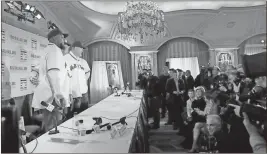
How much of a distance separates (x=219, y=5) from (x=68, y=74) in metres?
1.00

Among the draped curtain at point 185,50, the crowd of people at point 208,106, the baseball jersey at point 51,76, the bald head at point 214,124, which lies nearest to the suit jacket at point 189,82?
the crowd of people at point 208,106

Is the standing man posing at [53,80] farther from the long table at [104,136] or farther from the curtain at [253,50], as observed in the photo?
the curtain at [253,50]

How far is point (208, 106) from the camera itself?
1.24m

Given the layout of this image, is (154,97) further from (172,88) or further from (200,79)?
(200,79)

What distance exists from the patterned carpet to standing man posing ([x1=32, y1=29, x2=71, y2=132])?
1.92 feet

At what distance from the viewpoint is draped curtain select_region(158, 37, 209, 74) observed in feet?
4.19

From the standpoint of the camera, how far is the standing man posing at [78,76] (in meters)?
1.31

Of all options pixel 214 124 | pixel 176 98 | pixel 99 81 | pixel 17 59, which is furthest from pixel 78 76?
pixel 214 124

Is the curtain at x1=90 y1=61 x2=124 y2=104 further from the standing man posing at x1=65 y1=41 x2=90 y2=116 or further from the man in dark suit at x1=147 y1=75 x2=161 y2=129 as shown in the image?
the man in dark suit at x1=147 y1=75 x2=161 y2=129

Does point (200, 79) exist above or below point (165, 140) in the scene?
above

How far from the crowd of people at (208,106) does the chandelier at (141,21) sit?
22 cm

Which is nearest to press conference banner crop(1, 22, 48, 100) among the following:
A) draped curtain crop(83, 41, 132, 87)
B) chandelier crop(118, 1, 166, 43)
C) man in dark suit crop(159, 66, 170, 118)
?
draped curtain crop(83, 41, 132, 87)

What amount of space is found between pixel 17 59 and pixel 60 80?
26 cm

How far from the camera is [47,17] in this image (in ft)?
4.21
